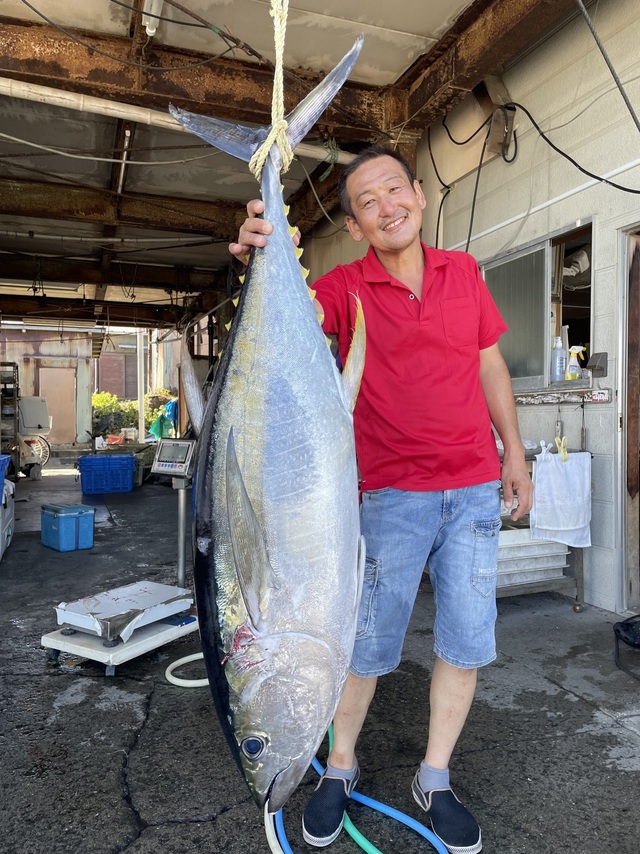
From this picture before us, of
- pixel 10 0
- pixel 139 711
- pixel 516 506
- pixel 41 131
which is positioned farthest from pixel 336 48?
pixel 139 711

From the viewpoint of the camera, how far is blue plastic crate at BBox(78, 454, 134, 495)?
9.95 metres

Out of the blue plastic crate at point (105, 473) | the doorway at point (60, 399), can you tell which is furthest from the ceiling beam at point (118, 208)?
the doorway at point (60, 399)

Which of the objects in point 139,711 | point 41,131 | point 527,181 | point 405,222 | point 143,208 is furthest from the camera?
point 143,208

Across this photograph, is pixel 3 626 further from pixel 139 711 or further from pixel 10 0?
pixel 10 0

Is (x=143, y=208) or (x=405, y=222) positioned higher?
(x=143, y=208)

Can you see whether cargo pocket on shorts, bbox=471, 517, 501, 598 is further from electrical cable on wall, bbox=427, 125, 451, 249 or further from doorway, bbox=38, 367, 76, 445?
doorway, bbox=38, 367, 76, 445

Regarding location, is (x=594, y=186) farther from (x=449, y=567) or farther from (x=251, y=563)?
(x=251, y=563)

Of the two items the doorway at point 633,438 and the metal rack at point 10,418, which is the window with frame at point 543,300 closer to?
the doorway at point 633,438

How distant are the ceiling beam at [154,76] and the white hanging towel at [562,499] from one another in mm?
2883

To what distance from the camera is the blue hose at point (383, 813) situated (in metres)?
1.75

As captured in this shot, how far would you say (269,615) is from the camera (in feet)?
4.14

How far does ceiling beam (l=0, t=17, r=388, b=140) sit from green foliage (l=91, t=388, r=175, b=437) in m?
20.0

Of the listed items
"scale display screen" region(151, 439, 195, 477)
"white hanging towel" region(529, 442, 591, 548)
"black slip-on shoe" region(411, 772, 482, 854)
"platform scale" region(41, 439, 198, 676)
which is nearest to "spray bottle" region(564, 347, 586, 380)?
"white hanging towel" region(529, 442, 591, 548)

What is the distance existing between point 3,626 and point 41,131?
Answer: 4.44 metres
